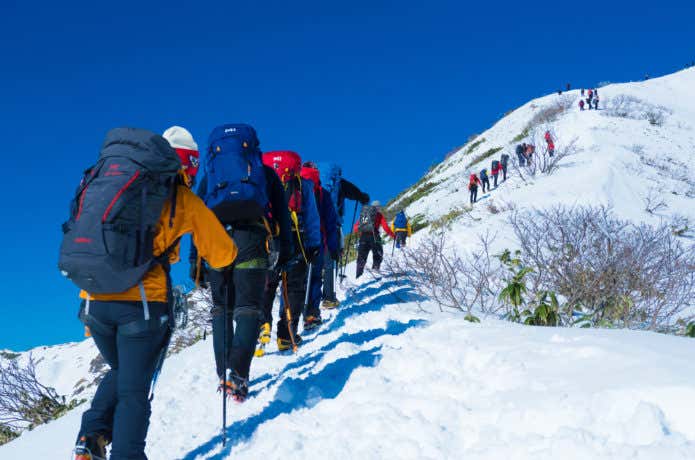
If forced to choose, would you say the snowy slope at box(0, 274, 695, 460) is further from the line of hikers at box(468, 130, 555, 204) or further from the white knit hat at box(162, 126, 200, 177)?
the line of hikers at box(468, 130, 555, 204)

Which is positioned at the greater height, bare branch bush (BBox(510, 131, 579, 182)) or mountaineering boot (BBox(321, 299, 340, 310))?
bare branch bush (BBox(510, 131, 579, 182))

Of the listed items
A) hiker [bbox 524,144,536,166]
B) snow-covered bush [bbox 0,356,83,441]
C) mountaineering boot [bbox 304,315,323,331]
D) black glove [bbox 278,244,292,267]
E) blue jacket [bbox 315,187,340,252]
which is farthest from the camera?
hiker [bbox 524,144,536,166]

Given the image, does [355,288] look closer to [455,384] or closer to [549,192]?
[455,384]

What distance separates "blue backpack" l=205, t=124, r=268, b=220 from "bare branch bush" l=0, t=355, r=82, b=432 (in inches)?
224

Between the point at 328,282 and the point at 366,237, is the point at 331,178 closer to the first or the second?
the point at 328,282

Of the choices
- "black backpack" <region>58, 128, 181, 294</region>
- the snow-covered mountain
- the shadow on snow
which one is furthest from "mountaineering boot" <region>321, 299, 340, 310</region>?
"black backpack" <region>58, 128, 181, 294</region>

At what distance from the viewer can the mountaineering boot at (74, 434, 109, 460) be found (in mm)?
2426

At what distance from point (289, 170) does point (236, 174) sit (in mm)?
1619

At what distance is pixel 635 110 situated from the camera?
35.7 metres

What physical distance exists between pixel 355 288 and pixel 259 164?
650cm

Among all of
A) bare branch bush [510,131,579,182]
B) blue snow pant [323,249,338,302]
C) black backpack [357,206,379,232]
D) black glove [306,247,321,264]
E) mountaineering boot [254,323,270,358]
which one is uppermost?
bare branch bush [510,131,579,182]

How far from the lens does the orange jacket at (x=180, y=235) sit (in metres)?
2.42

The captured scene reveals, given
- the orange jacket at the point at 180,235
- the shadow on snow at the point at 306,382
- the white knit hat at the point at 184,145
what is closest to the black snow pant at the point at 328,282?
the shadow on snow at the point at 306,382

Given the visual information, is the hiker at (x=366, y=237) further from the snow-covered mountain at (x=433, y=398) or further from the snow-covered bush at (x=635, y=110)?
the snow-covered bush at (x=635, y=110)
